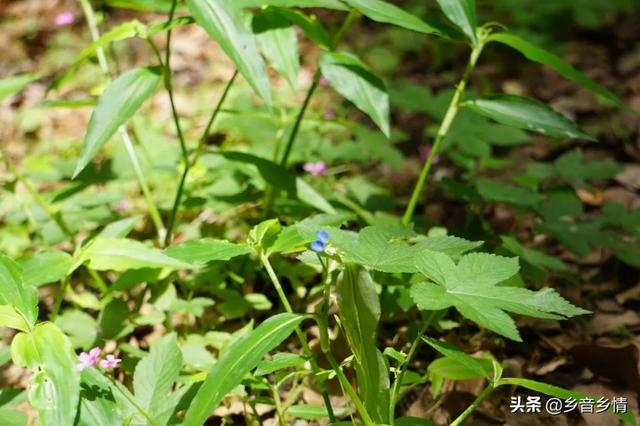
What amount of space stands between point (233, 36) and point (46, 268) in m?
0.60

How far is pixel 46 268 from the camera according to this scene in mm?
1303

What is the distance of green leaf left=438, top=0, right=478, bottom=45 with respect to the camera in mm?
1378

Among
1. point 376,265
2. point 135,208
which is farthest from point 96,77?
point 376,265

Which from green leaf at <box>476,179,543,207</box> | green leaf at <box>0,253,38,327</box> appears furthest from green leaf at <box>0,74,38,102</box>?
green leaf at <box>476,179,543,207</box>

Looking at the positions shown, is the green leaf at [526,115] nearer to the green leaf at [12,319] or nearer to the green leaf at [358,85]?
the green leaf at [358,85]

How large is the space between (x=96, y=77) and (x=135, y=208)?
1445mm

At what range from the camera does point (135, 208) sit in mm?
2373

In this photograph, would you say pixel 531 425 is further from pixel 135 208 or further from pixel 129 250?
pixel 135 208

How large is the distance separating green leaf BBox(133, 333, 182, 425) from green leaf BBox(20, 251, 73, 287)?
0.24 meters

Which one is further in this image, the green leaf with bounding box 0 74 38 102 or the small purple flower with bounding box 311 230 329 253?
the green leaf with bounding box 0 74 38 102

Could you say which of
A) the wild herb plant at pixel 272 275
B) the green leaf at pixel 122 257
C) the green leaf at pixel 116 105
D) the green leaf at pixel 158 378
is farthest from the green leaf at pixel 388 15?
the green leaf at pixel 158 378

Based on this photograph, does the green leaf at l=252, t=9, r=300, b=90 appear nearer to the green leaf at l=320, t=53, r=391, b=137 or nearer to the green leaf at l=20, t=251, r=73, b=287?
the green leaf at l=320, t=53, r=391, b=137

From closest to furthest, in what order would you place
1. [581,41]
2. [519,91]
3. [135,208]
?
[135,208]
[519,91]
[581,41]

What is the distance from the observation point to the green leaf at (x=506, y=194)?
5.75 feet
